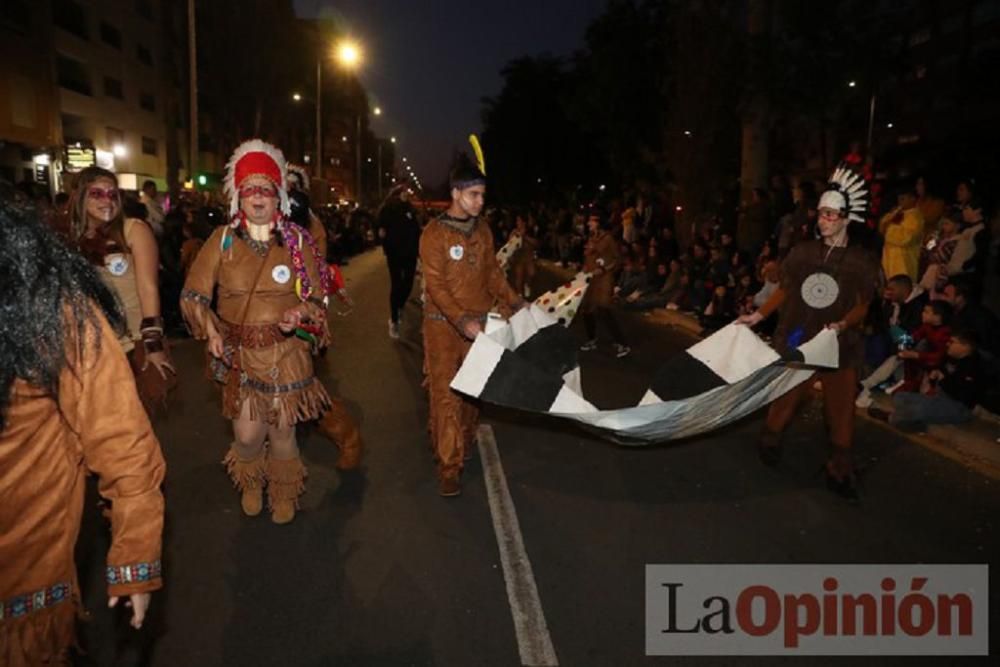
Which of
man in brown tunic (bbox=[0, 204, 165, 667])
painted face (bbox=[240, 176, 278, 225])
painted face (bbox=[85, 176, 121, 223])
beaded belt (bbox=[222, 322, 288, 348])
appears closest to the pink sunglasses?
painted face (bbox=[85, 176, 121, 223])

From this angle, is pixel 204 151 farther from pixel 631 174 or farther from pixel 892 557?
pixel 892 557

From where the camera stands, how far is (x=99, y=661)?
10.8 ft

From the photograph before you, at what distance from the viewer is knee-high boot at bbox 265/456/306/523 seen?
15.2ft

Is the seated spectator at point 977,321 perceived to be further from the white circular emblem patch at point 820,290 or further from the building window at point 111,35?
the building window at point 111,35

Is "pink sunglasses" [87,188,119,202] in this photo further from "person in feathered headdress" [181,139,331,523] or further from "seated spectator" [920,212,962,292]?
"seated spectator" [920,212,962,292]

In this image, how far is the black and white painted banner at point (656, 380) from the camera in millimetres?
4617

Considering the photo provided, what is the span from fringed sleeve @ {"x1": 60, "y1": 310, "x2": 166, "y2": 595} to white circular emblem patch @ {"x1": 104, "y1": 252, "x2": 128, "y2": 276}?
2631 mm

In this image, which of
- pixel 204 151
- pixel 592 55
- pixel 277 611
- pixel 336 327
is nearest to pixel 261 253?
pixel 277 611

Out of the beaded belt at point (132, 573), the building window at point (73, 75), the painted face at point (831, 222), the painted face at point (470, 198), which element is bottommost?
the beaded belt at point (132, 573)

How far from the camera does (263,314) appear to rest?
4.36m

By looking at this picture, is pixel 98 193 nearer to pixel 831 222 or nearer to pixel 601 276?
pixel 831 222

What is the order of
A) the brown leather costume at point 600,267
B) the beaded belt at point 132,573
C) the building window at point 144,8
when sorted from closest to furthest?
the beaded belt at point 132,573, the brown leather costume at point 600,267, the building window at point 144,8

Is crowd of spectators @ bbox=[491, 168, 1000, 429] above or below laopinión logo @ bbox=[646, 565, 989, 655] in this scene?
above

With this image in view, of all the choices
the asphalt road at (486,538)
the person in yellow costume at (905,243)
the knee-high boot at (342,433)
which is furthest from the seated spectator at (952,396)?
the knee-high boot at (342,433)
